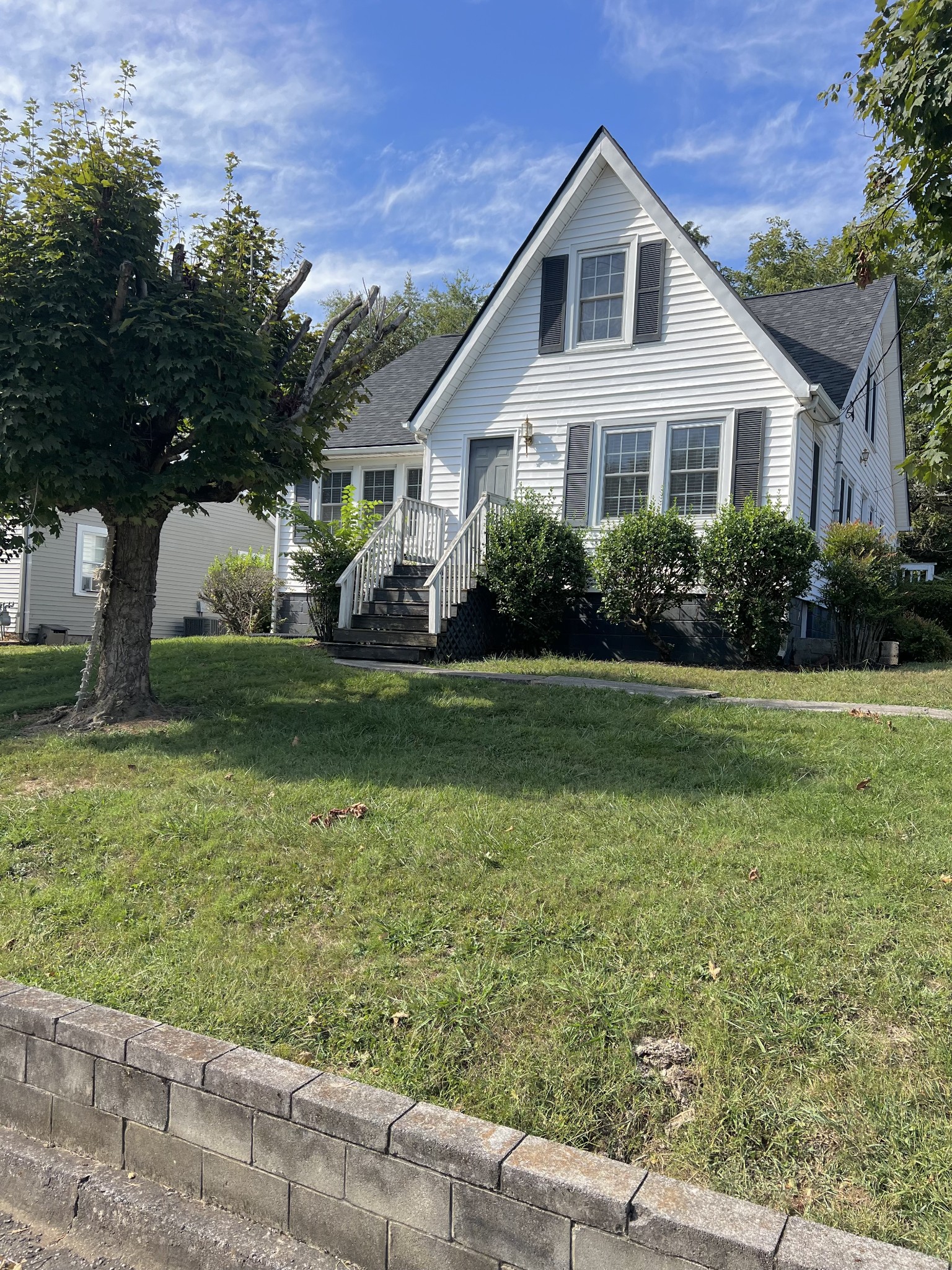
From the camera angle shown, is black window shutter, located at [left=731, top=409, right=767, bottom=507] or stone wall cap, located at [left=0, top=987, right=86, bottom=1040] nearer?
stone wall cap, located at [left=0, top=987, right=86, bottom=1040]

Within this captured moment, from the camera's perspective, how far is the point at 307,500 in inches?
693

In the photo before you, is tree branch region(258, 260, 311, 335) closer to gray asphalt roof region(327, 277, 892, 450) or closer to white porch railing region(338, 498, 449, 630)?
white porch railing region(338, 498, 449, 630)

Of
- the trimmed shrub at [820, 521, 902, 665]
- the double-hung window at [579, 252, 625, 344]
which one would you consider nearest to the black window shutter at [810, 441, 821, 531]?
the trimmed shrub at [820, 521, 902, 665]

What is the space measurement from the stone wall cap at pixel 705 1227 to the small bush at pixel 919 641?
46.5ft

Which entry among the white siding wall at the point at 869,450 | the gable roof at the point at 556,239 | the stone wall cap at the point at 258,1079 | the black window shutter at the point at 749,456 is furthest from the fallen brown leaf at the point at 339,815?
the gable roof at the point at 556,239

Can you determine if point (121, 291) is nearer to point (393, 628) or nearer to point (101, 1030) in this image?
point (393, 628)

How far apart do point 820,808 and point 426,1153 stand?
3014 millimetres

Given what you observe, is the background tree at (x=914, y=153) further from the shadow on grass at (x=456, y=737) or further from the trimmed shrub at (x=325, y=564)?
Answer: the trimmed shrub at (x=325, y=564)

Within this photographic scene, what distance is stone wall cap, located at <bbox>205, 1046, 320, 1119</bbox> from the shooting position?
267cm

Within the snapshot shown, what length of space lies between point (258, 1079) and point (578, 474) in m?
12.3

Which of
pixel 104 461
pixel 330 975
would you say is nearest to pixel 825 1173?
pixel 330 975

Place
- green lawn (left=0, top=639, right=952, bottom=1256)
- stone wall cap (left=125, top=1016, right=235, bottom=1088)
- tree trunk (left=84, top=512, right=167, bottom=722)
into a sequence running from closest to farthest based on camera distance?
green lawn (left=0, top=639, right=952, bottom=1256) → stone wall cap (left=125, top=1016, right=235, bottom=1088) → tree trunk (left=84, top=512, right=167, bottom=722)

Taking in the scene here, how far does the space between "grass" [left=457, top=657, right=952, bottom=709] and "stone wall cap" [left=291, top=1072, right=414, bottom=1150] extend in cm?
656

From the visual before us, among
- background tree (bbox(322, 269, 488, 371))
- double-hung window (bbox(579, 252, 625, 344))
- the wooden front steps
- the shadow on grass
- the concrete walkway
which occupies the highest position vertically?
background tree (bbox(322, 269, 488, 371))
